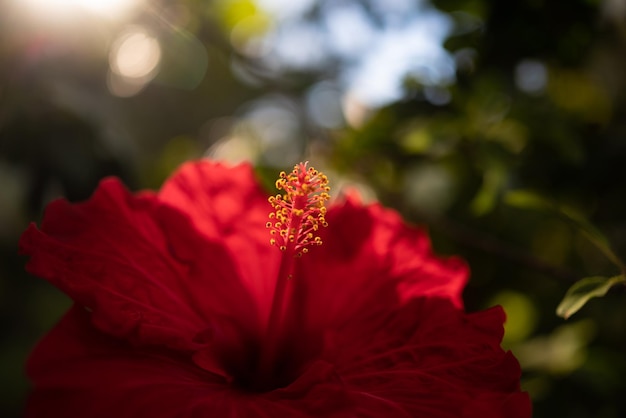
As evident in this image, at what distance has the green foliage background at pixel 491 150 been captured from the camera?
3.78 feet

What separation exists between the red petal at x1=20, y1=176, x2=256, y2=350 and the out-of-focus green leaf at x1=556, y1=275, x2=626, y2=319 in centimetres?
39

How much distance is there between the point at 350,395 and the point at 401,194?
2.65 ft

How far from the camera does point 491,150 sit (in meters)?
1.12

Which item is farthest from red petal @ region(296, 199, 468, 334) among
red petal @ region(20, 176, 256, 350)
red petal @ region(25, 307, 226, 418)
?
red petal @ region(25, 307, 226, 418)

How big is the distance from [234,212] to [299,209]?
137 mm

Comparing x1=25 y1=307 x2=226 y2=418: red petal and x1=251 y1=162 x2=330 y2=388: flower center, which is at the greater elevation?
x1=251 y1=162 x2=330 y2=388: flower center

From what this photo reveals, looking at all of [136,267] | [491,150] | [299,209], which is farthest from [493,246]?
[136,267]

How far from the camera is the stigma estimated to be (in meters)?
0.89

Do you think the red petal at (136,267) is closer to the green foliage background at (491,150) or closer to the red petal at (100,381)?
the red petal at (100,381)

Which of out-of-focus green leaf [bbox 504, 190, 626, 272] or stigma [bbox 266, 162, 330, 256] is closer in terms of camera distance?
out-of-focus green leaf [bbox 504, 190, 626, 272]

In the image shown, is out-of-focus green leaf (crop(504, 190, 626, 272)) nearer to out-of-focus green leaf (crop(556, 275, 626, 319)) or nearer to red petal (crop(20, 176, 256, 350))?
out-of-focus green leaf (crop(556, 275, 626, 319))

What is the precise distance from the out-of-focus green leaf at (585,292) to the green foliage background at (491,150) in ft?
0.98

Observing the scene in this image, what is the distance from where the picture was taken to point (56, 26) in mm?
1439

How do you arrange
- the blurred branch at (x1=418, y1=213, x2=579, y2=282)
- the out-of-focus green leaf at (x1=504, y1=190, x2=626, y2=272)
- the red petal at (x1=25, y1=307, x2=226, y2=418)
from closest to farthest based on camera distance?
the red petal at (x1=25, y1=307, x2=226, y2=418), the out-of-focus green leaf at (x1=504, y1=190, x2=626, y2=272), the blurred branch at (x1=418, y1=213, x2=579, y2=282)
